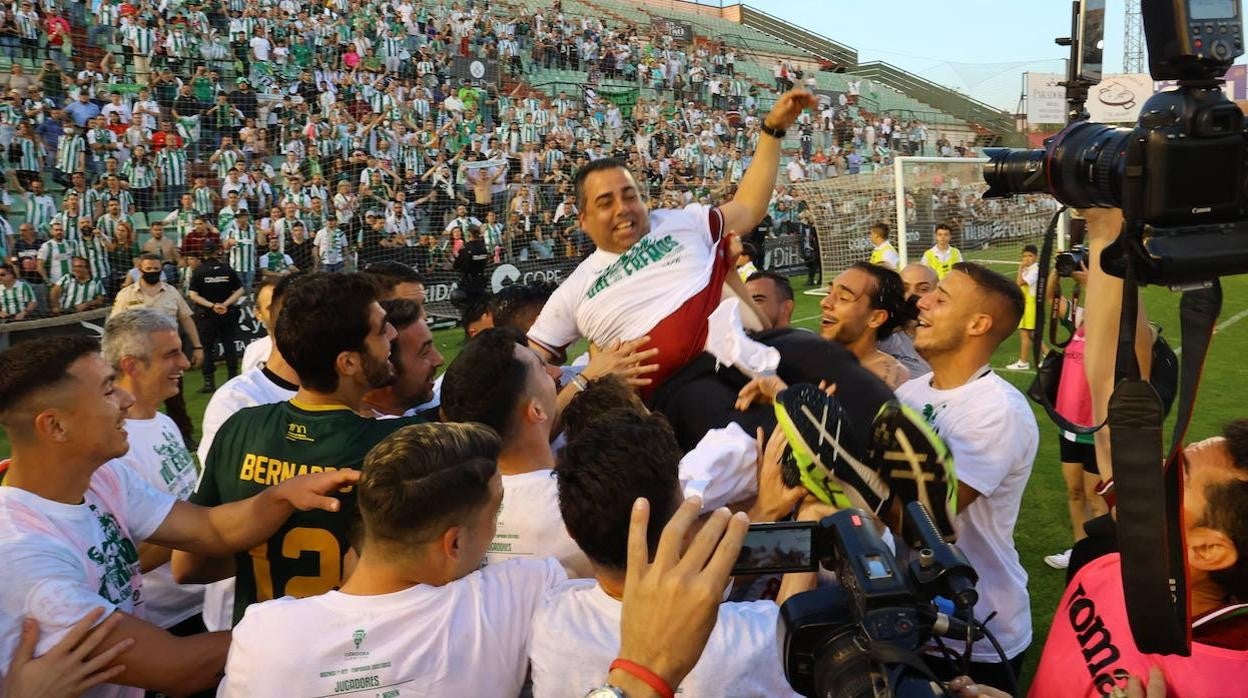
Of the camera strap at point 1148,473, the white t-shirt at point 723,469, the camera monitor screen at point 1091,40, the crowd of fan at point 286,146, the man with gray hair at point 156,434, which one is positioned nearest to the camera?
the camera strap at point 1148,473

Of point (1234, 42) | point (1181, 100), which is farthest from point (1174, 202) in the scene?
point (1234, 42)

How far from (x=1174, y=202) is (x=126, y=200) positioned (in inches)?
620

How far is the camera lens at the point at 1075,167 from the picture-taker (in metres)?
1.71

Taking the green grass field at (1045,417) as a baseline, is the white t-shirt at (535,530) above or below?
above

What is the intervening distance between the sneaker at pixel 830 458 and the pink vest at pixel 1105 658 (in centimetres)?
51

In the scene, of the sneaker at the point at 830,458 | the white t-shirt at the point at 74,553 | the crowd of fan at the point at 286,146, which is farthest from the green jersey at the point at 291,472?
the crowd of fan at the point at 286,146

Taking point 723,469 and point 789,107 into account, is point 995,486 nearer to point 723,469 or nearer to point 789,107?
point 723,469

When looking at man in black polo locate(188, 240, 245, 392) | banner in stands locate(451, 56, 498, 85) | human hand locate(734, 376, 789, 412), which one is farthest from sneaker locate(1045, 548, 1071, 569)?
banner in stands locate(451, 56, 498, 85)

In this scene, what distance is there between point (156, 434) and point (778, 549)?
3091 mm

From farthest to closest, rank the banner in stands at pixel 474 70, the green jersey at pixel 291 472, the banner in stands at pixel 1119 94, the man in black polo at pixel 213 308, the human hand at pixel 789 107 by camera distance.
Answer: the banner in stands at pixel 474 70, the banner in stands at pixel 1119 94, the man in black polo at pixel 213 308, the human hand at pixel 789 107, the green jersey at pixel 291 472

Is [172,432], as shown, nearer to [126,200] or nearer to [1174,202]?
[1174,202]

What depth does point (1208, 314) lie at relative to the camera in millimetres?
1523

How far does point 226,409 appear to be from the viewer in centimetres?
361

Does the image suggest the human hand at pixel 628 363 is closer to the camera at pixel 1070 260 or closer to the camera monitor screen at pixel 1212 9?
the camera at pixel 1070 260
